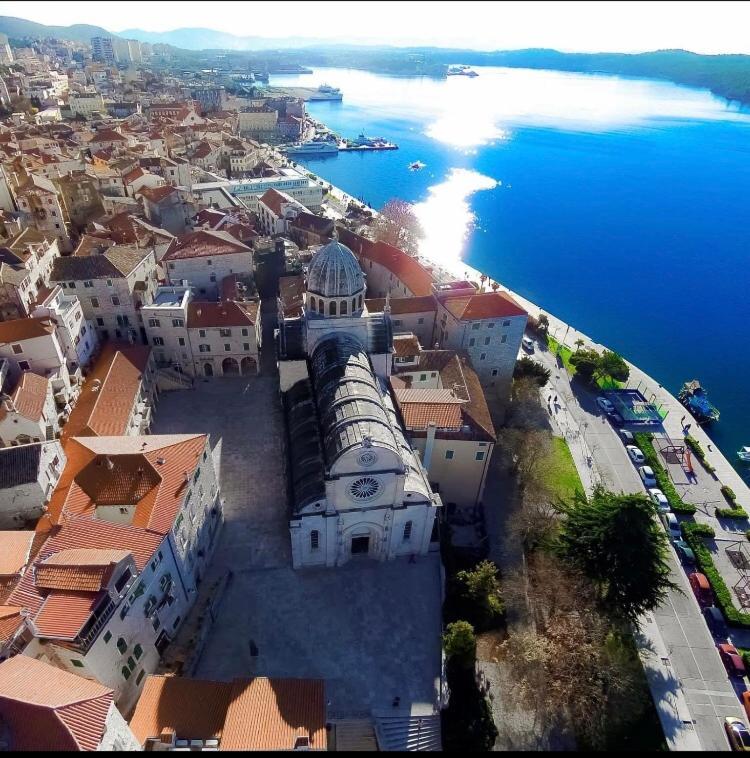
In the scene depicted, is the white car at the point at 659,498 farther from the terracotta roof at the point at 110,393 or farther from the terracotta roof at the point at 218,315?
the terracotta roof at the point at 110,393

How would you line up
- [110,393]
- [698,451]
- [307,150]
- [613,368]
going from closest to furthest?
1. [110,393]
2. [698,451]
3. [613,368]
4. [307,150]

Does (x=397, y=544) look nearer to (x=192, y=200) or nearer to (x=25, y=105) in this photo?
(x=192, y=200)

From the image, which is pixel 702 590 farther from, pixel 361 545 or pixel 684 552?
pixel 361 545

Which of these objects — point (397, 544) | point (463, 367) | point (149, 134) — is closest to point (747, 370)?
point (463, 367)

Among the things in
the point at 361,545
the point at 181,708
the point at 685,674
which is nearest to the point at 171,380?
the point at 361,545

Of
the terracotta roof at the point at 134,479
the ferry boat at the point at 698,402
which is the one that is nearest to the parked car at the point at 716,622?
the ferry boat at the point at 698,402

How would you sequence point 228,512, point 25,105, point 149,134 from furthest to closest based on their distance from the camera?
point 25,105 < point 149,134 < point 228,512
